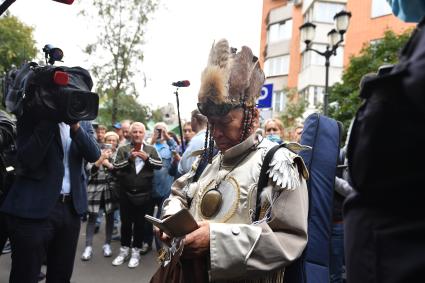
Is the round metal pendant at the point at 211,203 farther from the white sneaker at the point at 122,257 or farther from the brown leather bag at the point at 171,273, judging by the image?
the white sneaker at the point at 122,257

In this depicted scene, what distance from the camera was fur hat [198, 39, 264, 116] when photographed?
6.51 ft

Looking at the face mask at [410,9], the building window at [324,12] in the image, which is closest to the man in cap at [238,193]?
the face mask at [410,9]

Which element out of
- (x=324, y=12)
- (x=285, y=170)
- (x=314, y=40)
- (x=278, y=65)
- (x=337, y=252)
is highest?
(x=324, y=12)

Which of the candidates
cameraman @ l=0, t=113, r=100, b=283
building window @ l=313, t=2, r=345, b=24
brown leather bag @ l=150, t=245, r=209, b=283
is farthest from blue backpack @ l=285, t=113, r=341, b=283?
building window @ l=313, t=2, r=345, b=24

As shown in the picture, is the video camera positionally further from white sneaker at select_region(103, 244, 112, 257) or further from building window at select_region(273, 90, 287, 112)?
building window at select_region(273, 90, 287, 112)

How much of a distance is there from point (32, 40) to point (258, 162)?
111 ft

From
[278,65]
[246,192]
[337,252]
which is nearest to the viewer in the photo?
[246,192]

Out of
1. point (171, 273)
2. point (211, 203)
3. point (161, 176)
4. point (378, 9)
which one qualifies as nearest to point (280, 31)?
point (378, 9)

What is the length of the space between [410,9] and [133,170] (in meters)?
4.99

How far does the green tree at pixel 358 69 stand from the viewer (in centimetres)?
1426

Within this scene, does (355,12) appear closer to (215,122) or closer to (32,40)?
(32,40)

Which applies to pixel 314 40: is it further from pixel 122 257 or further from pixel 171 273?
pixel 171 273

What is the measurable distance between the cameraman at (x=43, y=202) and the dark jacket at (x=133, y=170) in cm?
253

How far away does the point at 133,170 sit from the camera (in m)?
5.69
